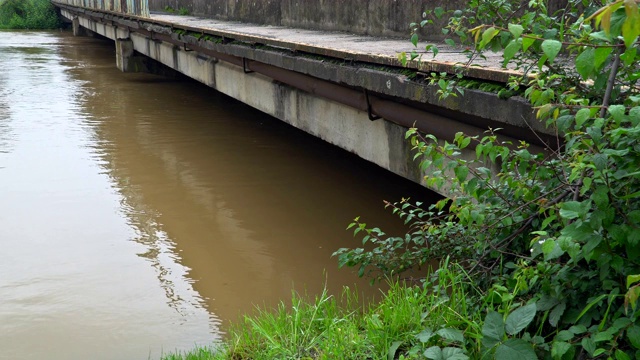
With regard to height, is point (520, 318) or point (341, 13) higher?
point (341, 13)

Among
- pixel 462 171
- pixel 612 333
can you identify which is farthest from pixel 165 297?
pixel 612 333

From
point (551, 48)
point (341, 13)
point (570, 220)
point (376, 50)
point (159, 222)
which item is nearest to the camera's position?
point (551, 48)

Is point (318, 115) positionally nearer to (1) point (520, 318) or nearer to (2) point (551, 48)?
(1) point (520, 318)

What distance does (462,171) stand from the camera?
321 cm

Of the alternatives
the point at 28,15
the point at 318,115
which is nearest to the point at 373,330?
the point at 318,115

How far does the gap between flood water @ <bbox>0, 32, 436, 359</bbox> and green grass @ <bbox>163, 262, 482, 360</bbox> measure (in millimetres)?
856

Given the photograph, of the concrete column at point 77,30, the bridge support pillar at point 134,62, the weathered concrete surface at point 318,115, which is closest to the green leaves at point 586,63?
the weathered concrete surface at point 318,115

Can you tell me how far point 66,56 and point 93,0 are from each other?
96.5 inches

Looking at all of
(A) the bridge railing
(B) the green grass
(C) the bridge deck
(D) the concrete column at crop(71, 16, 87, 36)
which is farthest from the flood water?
(D) the concrete column at crop(71, 16, 87, 36)

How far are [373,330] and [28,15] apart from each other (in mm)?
45220

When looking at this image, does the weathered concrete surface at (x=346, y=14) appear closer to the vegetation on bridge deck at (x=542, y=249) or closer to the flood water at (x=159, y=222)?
the flood water at (x=159, y=222)

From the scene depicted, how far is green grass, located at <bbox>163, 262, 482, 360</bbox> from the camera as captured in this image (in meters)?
3.21

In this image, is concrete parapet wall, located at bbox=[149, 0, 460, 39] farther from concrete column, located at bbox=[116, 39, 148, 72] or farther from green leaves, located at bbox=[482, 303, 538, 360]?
green leaves, located at bbox=[482, 303, 538, 360]

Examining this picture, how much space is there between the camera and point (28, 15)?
44.3m
